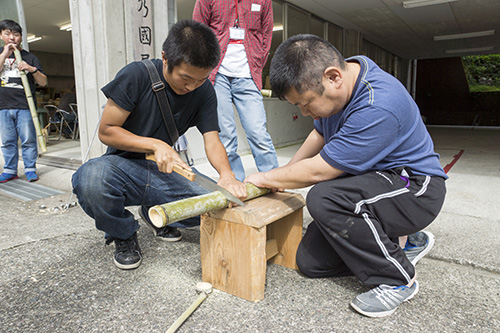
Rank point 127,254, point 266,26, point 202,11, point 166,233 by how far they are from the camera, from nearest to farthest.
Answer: point 127,254
point 166,233
point 202,11
point 266,26

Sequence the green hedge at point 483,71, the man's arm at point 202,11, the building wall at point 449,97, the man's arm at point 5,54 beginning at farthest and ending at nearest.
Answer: the green hedge at point 483,71
the building wall at point 449,97
the man's arm at point 5,54
the man's arm at point 202,11

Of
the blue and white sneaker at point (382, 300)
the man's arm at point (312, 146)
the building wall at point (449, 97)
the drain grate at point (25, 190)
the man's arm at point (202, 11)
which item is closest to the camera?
the blue and white sneaker at point (382, 300)

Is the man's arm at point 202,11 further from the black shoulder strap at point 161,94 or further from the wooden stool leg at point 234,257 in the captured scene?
the wooden stool leg at point 234,257

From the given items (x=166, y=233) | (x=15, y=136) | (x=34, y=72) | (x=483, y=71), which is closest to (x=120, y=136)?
(x=166, y=233)

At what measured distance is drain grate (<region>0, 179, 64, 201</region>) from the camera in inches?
139

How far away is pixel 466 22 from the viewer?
796 centimetres

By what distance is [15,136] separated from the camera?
4.13 meters

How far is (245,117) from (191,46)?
1071mm

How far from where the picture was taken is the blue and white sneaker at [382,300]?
1.48 m

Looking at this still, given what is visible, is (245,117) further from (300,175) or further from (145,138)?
(300,175)

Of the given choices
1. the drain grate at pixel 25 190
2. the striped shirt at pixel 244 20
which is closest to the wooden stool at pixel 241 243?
the striped shirt at pixel 244 20

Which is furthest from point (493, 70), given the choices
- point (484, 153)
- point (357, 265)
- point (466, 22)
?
point (357, 265)

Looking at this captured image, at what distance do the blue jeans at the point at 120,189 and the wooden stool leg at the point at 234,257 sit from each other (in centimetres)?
47

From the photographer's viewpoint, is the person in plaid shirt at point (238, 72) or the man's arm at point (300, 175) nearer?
the man's arm at point (300, 175)
